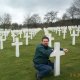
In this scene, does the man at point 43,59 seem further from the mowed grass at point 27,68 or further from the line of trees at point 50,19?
the line of trees at point 50,19

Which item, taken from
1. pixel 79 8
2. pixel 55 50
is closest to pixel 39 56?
pixel 55 50

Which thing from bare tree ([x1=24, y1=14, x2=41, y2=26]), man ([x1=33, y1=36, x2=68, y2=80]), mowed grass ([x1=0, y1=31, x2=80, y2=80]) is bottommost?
mowed grass ([x1=0, y1=31, x2=80, y2=80])

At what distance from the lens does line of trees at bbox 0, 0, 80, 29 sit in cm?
5815

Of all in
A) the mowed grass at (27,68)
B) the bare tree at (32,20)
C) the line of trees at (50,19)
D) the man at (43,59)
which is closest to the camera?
the man at (43,59)

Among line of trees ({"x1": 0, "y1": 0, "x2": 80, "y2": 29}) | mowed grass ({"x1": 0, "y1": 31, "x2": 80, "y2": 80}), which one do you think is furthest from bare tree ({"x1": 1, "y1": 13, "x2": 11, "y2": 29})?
mowed grass ({"x1": 0, "y1": 31, "x2": 80, "y2": 80})

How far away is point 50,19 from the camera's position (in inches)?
2963

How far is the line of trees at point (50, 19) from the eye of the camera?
58.2m

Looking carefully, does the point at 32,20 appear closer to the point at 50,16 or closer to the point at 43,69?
the point at 50,16

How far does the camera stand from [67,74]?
1016 centimetres

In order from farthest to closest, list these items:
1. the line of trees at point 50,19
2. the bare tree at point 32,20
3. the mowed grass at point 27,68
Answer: the bare tree at point 32,20 → the line of trees at point 50,19 → the mowed grass at point 27,68

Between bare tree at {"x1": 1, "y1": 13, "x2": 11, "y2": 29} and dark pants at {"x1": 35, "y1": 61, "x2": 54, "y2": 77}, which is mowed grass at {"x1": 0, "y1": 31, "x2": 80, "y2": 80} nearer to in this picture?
dark pants at {"x1": 35, "y1": 61, "x2": 54, "y2": 77}

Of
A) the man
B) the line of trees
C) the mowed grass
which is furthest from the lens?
the line of trees

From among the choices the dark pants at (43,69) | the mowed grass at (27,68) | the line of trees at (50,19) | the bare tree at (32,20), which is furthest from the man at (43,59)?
the bare tree at (32,20)

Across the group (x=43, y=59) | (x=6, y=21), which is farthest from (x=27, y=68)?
(x=6, y=21)
